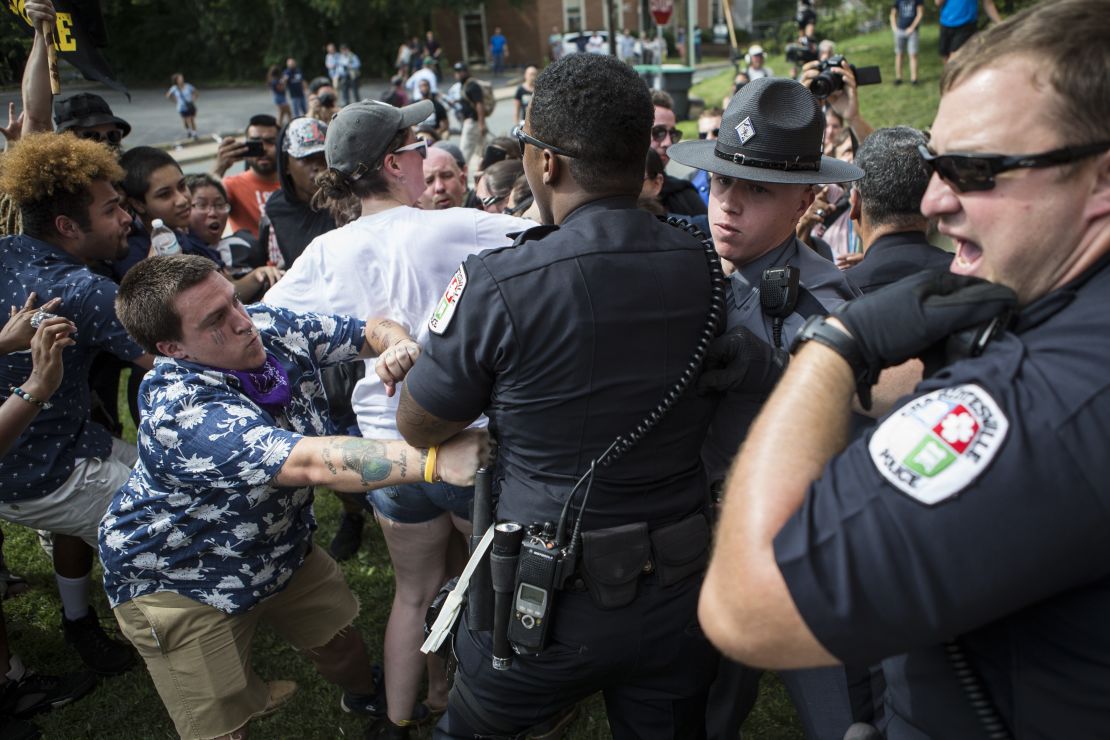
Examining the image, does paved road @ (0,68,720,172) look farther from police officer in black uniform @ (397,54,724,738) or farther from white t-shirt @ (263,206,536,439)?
police officer in black uniform @ (397,54,724,738)

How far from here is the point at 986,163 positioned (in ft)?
4.18

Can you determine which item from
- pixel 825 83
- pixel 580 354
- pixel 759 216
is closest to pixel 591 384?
pixel 580 354

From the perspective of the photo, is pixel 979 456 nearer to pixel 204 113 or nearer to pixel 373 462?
pixel 373 462

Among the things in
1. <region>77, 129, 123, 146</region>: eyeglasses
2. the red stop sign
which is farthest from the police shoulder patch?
the red stop sign

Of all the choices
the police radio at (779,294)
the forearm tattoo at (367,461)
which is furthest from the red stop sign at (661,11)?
the forearm tattoo at (367,461)

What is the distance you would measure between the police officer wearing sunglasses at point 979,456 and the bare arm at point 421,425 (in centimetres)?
95

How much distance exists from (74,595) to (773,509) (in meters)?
3.90

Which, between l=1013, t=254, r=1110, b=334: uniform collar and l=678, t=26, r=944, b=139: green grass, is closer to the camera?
l=1013, t=254, r=1110, b=334: uniform collar

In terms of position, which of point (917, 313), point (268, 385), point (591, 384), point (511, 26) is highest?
point (511, 26)

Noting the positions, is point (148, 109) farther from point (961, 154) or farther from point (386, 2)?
point (961, 154)

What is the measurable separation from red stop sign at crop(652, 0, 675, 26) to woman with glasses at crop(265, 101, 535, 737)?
63.5ft

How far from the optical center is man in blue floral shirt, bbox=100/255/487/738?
7.67 ft

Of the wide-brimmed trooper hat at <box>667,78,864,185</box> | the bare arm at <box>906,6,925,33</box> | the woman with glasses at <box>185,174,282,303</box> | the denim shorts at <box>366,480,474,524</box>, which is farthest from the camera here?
the bare arm at <box>906,6,925,33</box>

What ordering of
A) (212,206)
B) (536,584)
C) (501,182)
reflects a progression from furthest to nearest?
(212,206), (501,182), (536,584)
